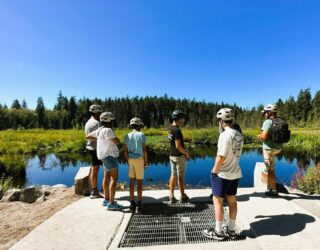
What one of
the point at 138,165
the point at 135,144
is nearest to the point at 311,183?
the point at 138,165

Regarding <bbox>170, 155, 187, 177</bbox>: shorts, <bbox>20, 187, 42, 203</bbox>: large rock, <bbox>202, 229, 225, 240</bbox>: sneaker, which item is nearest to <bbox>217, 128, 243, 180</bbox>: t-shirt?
<bbox>202, 229, 225, 240</bbox>: sneaker

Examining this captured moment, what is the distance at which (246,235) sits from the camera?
355cm

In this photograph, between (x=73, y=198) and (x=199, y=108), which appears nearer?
(x=73, y=198)

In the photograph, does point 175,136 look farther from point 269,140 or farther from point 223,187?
point 269,140

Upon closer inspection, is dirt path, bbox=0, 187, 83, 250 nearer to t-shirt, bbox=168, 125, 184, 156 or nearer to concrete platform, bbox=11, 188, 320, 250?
concrete platform, bbox=11, 188, 320, 250

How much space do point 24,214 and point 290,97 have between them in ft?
243

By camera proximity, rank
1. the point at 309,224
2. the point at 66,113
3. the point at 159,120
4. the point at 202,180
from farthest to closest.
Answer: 1. the point at 159,120
2. the point at 66,113
3. the point at 202,180
4. the point at 309,224

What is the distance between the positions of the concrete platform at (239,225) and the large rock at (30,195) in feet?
6.71

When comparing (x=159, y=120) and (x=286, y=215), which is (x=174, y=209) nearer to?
(x=286, y=215)

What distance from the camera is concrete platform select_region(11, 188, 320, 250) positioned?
3311mm

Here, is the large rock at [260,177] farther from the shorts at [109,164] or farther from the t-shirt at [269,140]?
the shorts at [109,164]

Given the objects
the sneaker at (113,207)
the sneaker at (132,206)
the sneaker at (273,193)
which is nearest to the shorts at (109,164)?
the sneaker at (113,207)

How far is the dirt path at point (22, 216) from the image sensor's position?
12.4 ft

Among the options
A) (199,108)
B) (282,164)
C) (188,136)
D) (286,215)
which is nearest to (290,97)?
(199,108)
